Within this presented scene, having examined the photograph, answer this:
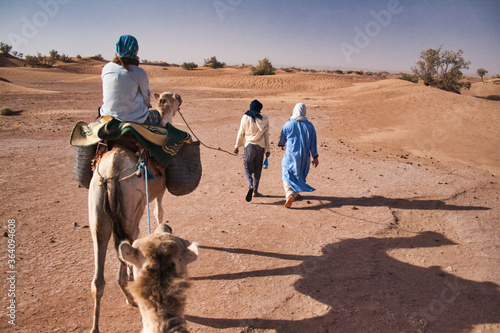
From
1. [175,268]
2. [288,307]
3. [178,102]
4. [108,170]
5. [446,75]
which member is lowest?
[288,307]

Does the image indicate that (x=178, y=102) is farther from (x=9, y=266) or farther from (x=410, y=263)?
(x=410, y=263)

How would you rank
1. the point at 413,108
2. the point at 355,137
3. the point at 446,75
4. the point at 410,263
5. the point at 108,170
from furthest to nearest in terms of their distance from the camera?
the point at 446,75 → the point at 413,108 → the point at 355,137 → the point at 410,263 → the point at 108,170

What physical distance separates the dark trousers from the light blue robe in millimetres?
591

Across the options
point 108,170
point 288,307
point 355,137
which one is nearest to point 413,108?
point 355,137

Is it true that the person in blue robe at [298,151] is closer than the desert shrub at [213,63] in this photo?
Yes

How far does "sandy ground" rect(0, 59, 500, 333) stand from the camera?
349cm

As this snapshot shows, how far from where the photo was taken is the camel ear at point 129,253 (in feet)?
6.00

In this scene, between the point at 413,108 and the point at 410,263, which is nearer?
the point at 410,263

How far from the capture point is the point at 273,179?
8.16 metres

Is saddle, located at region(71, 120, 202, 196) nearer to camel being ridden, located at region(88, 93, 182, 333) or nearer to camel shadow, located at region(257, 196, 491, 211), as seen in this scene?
camel being ridden, located at region(88, 93, 182, 333)

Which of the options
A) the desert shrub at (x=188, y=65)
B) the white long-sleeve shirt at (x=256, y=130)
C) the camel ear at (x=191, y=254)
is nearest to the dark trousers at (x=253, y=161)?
the white long-sleeve shirt at (x=256, y=130)

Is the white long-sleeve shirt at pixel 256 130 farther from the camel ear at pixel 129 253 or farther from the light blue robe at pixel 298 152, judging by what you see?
the camel ear at pixel 129 253

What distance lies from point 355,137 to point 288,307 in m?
10.4

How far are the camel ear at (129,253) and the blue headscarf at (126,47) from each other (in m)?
2.36
